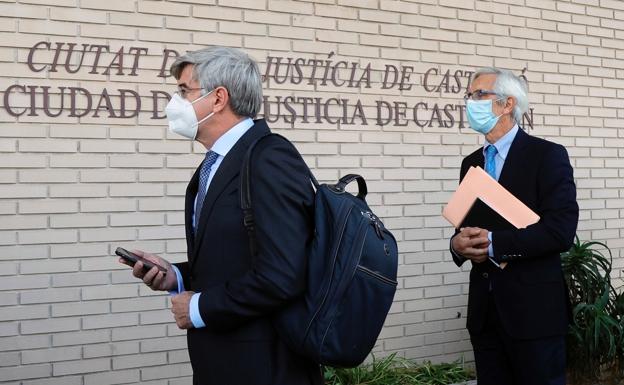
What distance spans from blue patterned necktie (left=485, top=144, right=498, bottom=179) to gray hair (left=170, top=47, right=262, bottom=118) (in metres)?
1.56

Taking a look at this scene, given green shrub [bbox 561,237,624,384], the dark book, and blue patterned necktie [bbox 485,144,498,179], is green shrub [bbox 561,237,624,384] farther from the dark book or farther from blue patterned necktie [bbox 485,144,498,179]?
the dark book

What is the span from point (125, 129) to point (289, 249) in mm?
2455

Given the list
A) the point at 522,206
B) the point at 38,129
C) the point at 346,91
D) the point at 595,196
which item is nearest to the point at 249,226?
the point at 522,206

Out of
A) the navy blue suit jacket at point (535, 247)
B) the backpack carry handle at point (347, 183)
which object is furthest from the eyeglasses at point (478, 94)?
the backpack carry handle at point (347, 183)

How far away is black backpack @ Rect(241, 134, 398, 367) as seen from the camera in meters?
2.28

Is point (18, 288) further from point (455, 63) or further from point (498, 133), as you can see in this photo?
point (455, 63)

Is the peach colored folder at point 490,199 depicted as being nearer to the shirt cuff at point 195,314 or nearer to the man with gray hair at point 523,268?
the man with gray hair at point 523,268

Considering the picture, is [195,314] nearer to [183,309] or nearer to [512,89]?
[183,309]

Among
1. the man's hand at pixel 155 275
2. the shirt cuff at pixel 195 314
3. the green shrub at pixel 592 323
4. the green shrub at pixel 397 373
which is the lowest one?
the green shrub at pixel 397 373

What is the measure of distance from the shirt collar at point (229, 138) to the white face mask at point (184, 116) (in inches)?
3.5

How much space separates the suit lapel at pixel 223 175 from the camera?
2.47 meters

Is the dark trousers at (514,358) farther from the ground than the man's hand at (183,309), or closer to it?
closer to it

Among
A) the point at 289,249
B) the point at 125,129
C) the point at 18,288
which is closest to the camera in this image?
the point at 289,249

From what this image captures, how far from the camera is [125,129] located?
4.49 metres
